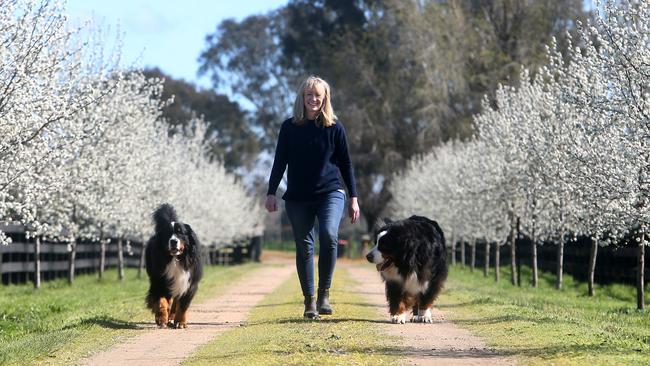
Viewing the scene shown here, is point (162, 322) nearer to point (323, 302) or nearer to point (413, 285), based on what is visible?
point (323, 302)

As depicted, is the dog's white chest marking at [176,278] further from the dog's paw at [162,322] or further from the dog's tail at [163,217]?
the dog's tail at [163,217]

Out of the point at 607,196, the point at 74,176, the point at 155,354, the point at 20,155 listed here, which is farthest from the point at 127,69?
the point at 155,354

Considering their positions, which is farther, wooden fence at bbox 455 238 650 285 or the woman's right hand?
wooden fence at bbox 455 238 650 285

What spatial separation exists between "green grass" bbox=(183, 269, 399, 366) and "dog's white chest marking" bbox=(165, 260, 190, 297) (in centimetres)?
95

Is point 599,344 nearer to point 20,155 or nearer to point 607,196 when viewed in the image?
point 607,196

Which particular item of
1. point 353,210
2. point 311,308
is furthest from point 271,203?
point 311,308

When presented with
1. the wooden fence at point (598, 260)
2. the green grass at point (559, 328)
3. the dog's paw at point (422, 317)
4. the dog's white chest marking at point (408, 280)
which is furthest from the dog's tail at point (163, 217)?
the wooden fence at point (598, 260)

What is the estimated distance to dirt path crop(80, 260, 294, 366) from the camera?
33.0ft

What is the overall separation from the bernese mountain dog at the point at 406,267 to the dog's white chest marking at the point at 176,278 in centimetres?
226

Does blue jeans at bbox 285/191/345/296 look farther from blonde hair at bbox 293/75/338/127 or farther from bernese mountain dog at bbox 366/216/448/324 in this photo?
blonde hair at bbox 293/75/338/127

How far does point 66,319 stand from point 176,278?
235 centimetres

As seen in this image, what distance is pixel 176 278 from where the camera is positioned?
1378 centimetres

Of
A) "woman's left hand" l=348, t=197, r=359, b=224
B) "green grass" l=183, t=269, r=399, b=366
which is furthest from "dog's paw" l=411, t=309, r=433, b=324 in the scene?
"woman's left hand" l=348, t=197, r=359, b=224

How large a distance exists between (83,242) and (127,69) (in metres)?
9.43
